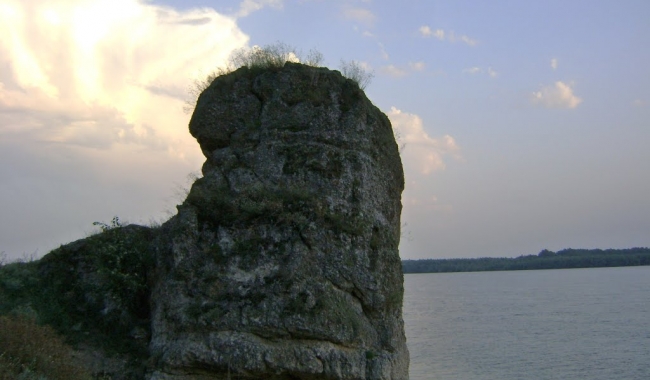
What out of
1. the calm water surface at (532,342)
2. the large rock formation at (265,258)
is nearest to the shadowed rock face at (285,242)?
the large rock formation at (265,258)

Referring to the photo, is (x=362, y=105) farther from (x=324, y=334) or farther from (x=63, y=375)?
(x=63, y=375)

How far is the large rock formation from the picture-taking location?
35.3 ft

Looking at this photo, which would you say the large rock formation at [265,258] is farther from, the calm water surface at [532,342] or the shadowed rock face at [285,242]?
the calm water surface at [532,342]

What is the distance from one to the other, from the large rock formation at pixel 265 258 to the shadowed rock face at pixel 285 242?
2 centimetres

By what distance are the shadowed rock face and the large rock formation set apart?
0.02m

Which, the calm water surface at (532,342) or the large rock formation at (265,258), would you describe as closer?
the large rock formation at (265,258)

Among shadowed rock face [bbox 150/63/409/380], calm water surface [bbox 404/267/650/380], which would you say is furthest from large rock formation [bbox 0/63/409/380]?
calm water surface [bbox 404/267/650/380]

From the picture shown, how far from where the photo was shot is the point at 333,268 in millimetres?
11500

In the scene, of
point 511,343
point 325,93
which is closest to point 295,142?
point 325,93

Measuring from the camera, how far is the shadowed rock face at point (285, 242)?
35.2 feet

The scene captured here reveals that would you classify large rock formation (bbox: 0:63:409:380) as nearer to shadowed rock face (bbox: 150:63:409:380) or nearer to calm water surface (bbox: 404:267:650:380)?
shadowed rock face (bbox: 150:63:409:380)

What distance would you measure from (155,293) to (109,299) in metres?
1.14

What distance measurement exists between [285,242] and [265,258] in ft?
1.35

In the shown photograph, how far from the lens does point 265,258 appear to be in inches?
449
